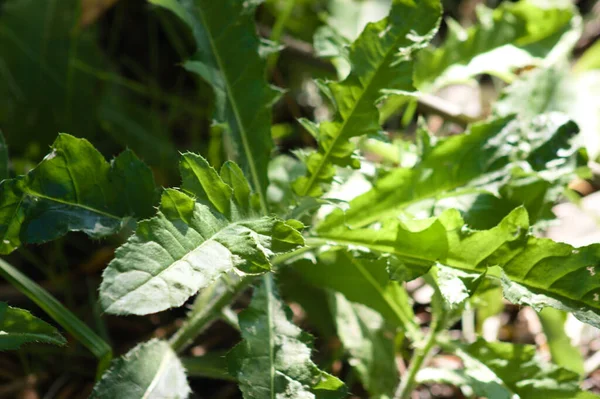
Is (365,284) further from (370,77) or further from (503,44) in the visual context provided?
(503,44)

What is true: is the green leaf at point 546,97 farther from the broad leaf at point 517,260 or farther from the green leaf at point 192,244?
the green leaf at point 192,244

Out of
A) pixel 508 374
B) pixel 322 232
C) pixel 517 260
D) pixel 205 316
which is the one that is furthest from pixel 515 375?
pixel 205 316

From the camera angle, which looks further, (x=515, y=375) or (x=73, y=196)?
(x=515, y=375)

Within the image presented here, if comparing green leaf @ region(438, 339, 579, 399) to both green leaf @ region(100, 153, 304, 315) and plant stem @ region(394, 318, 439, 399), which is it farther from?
green leaf @ region(100, 153, 304, 315)

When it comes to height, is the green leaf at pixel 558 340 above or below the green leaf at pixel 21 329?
below

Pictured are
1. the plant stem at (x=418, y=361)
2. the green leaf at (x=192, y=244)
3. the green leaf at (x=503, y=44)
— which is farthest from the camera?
the green leaf at (x=503, y=44)

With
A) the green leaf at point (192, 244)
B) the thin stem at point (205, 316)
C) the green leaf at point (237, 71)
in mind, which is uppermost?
the green leaf at point (237, 71)

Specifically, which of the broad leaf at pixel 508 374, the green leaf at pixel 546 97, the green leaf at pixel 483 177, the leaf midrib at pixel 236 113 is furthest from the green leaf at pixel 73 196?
the green leaf at pixel 546 97
